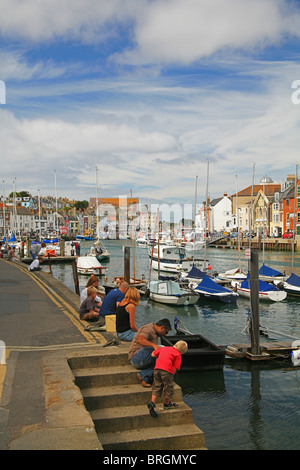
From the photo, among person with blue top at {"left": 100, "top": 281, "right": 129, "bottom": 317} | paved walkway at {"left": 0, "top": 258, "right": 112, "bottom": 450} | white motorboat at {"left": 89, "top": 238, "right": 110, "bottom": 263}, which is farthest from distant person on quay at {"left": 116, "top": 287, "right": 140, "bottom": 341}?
white motorboat at {"left": 89, "top": 238, "right": 110, "bottom": 263}

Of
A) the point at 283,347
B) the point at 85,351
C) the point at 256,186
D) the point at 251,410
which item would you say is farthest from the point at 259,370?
the point at 256,186

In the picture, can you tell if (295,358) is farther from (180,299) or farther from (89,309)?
(180,299)

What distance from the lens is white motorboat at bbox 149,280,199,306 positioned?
99.2ft

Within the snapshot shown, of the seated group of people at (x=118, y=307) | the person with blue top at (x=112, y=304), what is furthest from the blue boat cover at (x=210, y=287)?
the person with blue top at (x=112, y=304)

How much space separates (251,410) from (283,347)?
5.68 meters

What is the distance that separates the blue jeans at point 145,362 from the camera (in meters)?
8.20

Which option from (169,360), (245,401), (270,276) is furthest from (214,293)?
(169,360)

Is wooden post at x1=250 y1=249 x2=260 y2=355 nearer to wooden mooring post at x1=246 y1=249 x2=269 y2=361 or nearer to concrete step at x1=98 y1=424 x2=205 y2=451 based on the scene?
wooden mooring post at x1=246 y1=249 x2=269 y2=361

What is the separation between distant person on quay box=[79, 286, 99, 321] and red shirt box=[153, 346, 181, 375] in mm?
5899

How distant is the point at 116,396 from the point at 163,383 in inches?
36.2

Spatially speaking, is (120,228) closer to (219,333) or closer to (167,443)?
(219,333)

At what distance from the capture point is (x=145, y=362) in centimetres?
830

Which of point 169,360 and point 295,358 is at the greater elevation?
point 169,360

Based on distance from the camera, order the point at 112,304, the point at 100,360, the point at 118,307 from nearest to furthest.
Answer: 1. the point at 100,360
2. the point at 118,307
3. the point at 112,304
